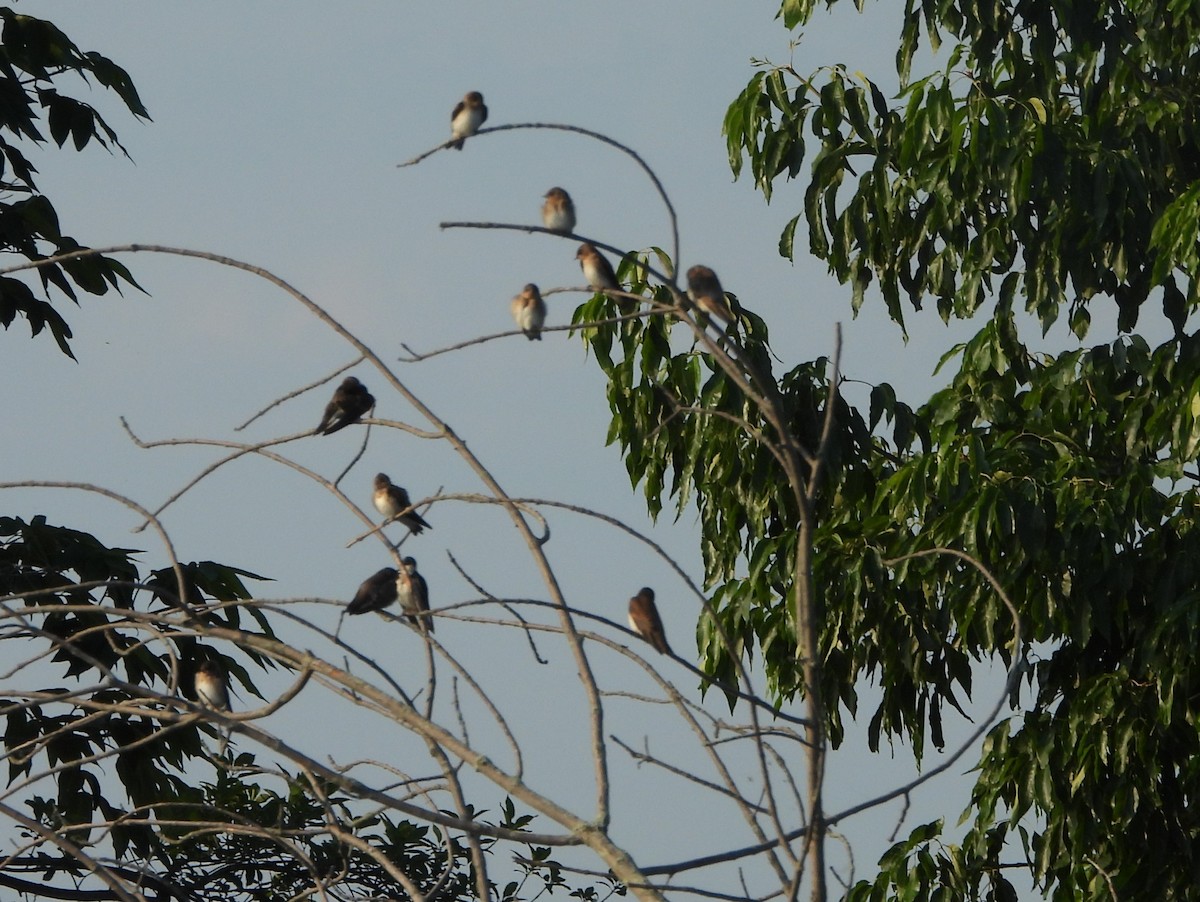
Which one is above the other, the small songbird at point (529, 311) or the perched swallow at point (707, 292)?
the small songbird at point (529, 311)

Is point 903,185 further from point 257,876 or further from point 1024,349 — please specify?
point 257,876

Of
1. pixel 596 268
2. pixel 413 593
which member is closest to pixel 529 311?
pixel 596 268

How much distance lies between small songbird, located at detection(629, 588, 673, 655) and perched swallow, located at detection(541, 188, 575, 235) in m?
2.51

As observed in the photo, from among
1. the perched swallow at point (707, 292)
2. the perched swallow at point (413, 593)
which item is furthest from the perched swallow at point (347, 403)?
the perched swallow at point (707, 292)

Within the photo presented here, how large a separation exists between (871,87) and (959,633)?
10.8 feet

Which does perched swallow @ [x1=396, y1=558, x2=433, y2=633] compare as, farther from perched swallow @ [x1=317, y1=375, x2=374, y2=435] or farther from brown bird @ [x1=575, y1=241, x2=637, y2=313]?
brown bird @ [x1=575, y1=241, x2=637, y2=313]

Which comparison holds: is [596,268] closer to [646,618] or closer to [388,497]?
[388,497]

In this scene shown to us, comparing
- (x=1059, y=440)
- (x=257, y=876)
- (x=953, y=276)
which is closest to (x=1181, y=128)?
(x=953, y=276)

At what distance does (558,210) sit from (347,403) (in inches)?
75.9

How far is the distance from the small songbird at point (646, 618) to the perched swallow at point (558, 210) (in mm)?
2505

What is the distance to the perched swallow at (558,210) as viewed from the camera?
31.7 feet

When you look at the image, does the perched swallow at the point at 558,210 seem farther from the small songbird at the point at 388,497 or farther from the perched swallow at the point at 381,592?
the perched swallow at the point at 381,592

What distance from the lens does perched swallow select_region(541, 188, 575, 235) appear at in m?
9.67

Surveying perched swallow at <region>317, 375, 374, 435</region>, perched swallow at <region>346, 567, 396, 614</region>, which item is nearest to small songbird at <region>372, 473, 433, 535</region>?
perched swallow at <region>317, 375, 374, 435</region>
